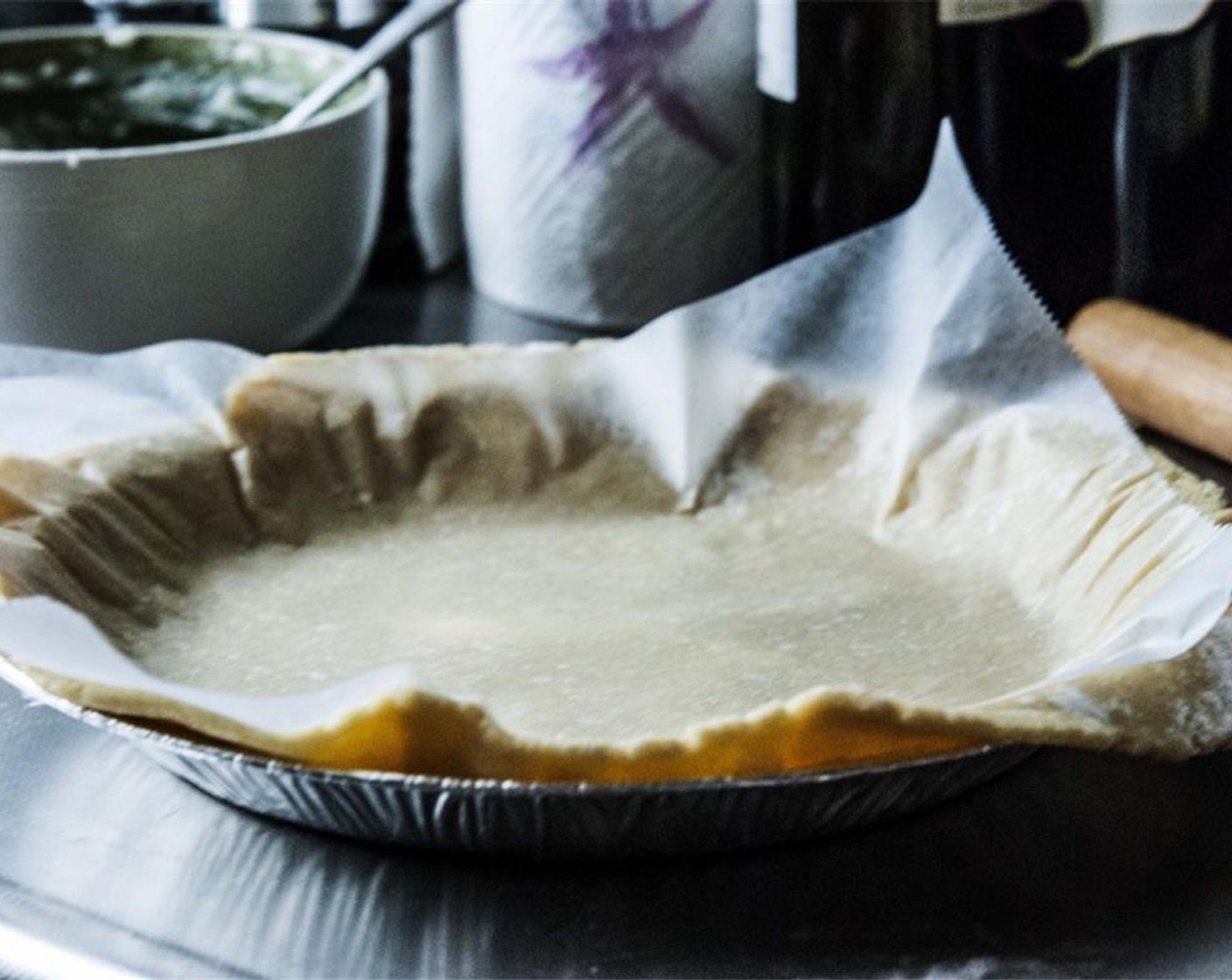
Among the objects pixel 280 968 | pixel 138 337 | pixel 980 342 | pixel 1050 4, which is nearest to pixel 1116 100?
pixel 1050 4

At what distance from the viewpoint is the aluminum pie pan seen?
416 mm

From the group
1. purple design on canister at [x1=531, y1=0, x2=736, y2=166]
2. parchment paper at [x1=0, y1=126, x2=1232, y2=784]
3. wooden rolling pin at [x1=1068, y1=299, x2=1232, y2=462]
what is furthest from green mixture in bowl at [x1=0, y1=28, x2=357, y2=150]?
wooden rolling pin at [x1=1068, y1=299, x2=1232, y2=462]

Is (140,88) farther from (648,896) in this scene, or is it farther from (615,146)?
(648,896)

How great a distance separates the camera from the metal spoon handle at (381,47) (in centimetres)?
83

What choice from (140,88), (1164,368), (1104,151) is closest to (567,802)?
(1164,368)

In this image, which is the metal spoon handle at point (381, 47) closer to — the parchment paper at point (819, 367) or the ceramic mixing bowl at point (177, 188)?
the ceramic mixing bowl at point (177, 188)

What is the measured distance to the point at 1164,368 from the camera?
705 mm

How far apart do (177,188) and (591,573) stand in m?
0.26

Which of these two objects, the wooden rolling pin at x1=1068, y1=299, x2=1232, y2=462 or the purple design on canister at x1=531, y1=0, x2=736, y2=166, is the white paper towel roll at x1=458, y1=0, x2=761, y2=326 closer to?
the purple design on canister at x1=531, y1=0, x2=736, y2=166

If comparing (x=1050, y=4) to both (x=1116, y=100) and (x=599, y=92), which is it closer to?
(x=1116, y=100)

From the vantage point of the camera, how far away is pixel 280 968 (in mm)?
418

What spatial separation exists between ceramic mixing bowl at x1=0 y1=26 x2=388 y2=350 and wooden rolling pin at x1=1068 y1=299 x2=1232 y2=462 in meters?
0.32

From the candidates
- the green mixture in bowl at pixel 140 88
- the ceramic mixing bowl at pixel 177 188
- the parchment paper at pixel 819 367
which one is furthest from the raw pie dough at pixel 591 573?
the green mixture in bowl at pixel 140 88

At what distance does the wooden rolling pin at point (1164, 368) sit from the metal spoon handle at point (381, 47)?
31 centimetres
